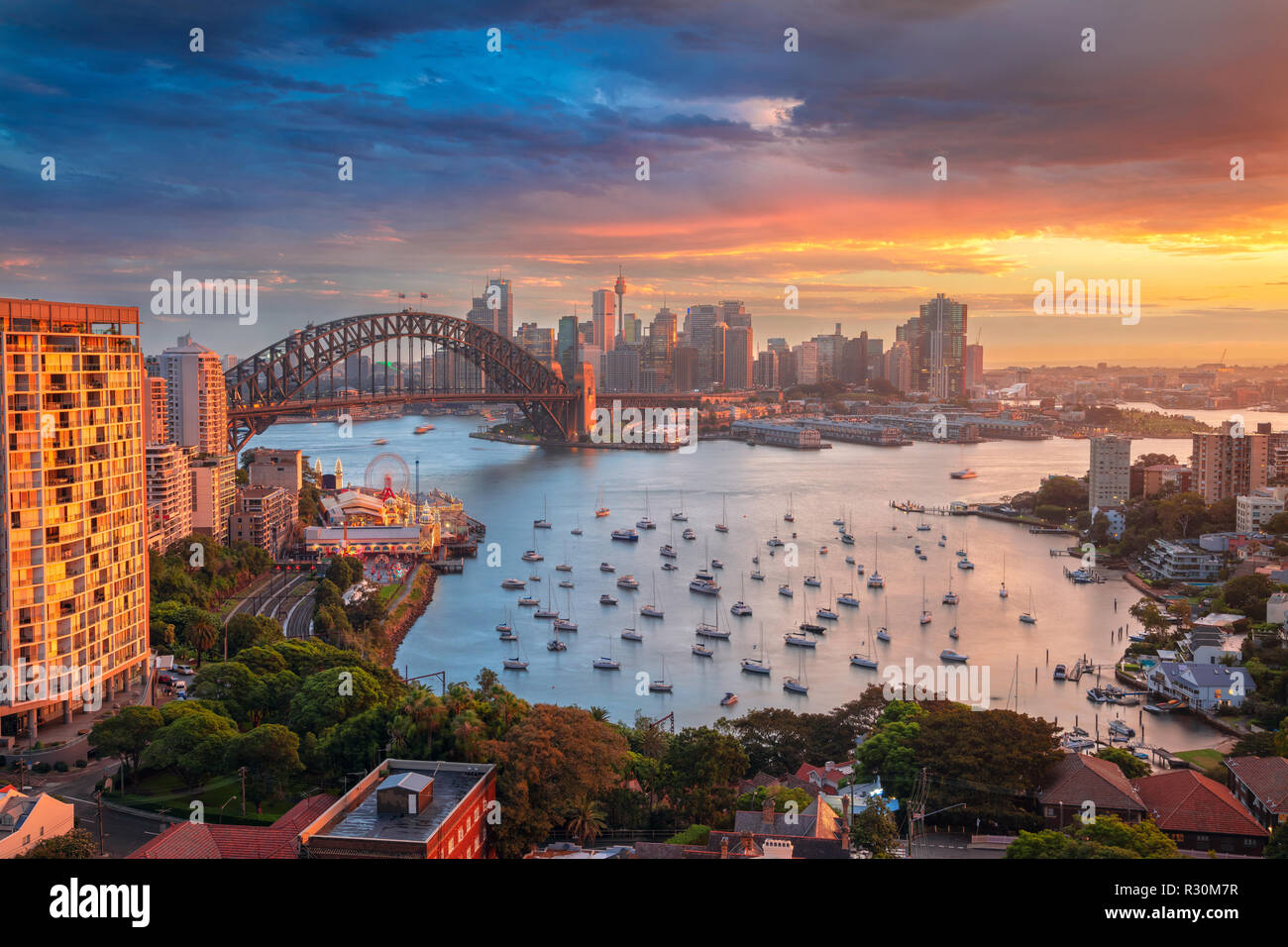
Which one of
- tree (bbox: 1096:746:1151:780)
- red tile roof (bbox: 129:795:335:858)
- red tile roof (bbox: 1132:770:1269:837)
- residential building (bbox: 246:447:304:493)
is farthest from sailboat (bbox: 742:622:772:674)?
residential building (bbox: 246:447:304:493)

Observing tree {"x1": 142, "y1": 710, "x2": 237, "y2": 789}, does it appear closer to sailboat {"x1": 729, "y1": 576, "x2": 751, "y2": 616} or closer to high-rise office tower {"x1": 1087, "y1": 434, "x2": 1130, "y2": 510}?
sailboat {"x1": 729, "y1": 576, "x2": 751, "y2": 616}

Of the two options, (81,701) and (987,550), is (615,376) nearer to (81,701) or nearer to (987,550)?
(987,550)

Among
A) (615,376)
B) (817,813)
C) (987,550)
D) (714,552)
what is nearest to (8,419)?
(817,813)

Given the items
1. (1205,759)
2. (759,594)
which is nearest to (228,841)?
(1205,759)

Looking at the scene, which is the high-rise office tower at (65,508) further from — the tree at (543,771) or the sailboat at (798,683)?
the sailboat at (798,683)

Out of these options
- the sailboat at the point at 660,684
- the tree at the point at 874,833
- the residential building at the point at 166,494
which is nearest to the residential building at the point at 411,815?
the tree at the point at 874,833

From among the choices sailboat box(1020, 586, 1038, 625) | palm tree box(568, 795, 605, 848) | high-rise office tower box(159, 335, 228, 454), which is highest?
high-rise office tower box(159, 335, 228, 454)
